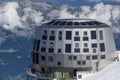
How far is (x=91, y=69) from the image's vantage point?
305 ft

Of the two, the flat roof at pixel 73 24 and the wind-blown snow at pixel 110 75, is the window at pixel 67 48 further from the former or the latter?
the wind-blown snow at pixel 110 75

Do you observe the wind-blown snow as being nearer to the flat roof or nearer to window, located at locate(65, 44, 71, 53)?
window, located at locate(65, 44, 71, 53)

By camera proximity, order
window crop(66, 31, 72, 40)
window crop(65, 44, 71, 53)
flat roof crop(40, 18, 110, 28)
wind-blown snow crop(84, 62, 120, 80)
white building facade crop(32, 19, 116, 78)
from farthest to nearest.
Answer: window crop(66, 31, 72, 40) < flat roof crop(40, 18, 110, 28) < window crop(65, 44, 71, 53) < white building facade crop(32, 19, 116, 78) < wind-blown snow crop(84, 62, 120, 80)

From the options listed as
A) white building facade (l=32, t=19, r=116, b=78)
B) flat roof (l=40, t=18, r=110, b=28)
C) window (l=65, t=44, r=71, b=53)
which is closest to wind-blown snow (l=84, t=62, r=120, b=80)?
white building facade (l=32, t=19, r=116, b=78)

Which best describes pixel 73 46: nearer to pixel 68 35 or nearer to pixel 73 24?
pixel 68 35

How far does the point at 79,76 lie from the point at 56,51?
24.9 ft

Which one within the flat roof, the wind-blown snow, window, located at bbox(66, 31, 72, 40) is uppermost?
the wind-blown snow

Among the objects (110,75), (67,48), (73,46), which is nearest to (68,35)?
(73,46)

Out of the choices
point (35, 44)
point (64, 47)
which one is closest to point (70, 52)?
point (64, 47)

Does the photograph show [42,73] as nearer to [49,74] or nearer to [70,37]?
→ [49,74]

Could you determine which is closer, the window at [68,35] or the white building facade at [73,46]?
the white building facade at [73,46]

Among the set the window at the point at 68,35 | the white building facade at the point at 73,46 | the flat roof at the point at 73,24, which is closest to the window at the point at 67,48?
the white building facade at the point at 73,46

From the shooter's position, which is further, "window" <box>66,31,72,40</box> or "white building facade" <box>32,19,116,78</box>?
"window" <box>66,31,72,40</box>

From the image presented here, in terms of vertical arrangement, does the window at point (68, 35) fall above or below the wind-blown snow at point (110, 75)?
below
